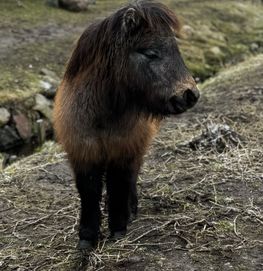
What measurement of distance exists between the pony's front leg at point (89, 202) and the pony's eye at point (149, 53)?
82 cm

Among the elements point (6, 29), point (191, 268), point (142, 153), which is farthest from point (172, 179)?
point (6, 29)

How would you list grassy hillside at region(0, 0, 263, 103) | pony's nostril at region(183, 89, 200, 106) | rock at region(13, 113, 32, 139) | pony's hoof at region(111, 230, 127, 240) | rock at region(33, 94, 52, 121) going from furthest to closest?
grassy hillside at region(0, 0, 263, 103)
rock at region(33, 94, 52, 121)
rock at region(13, 113, 32, 139)
pony's hoof at region(111, 230, 127, 240)
pony's nostril at region(183, 89, 200, 106)

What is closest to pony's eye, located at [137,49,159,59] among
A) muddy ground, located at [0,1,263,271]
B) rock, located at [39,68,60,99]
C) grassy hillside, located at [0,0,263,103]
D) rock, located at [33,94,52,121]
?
muddy ground, located at [0,1,263,271]

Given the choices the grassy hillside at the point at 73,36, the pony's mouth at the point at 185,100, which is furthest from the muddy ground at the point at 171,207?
the grassy hillside at the point at 73,36

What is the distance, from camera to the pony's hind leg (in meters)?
4.36

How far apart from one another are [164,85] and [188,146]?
2.77 m

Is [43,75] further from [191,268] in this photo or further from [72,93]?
[191,268]

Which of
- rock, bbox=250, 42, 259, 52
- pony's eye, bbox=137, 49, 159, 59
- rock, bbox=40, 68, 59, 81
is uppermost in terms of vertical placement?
pony's eye, bbox=137, 49, 159, 59

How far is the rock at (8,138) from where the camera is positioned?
7.75 meters

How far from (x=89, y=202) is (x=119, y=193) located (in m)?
0.25

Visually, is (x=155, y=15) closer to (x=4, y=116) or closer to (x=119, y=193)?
A: (x=119, y=193)

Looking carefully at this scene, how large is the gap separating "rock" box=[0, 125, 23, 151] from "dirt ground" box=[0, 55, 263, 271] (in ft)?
1.52

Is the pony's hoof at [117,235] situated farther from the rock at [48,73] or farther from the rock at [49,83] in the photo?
the rock at [48,73]

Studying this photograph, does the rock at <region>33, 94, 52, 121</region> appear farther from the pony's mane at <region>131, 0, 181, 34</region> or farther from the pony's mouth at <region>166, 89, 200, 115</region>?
the pony's mouth at <region>166, 89, 200, 115</region>
